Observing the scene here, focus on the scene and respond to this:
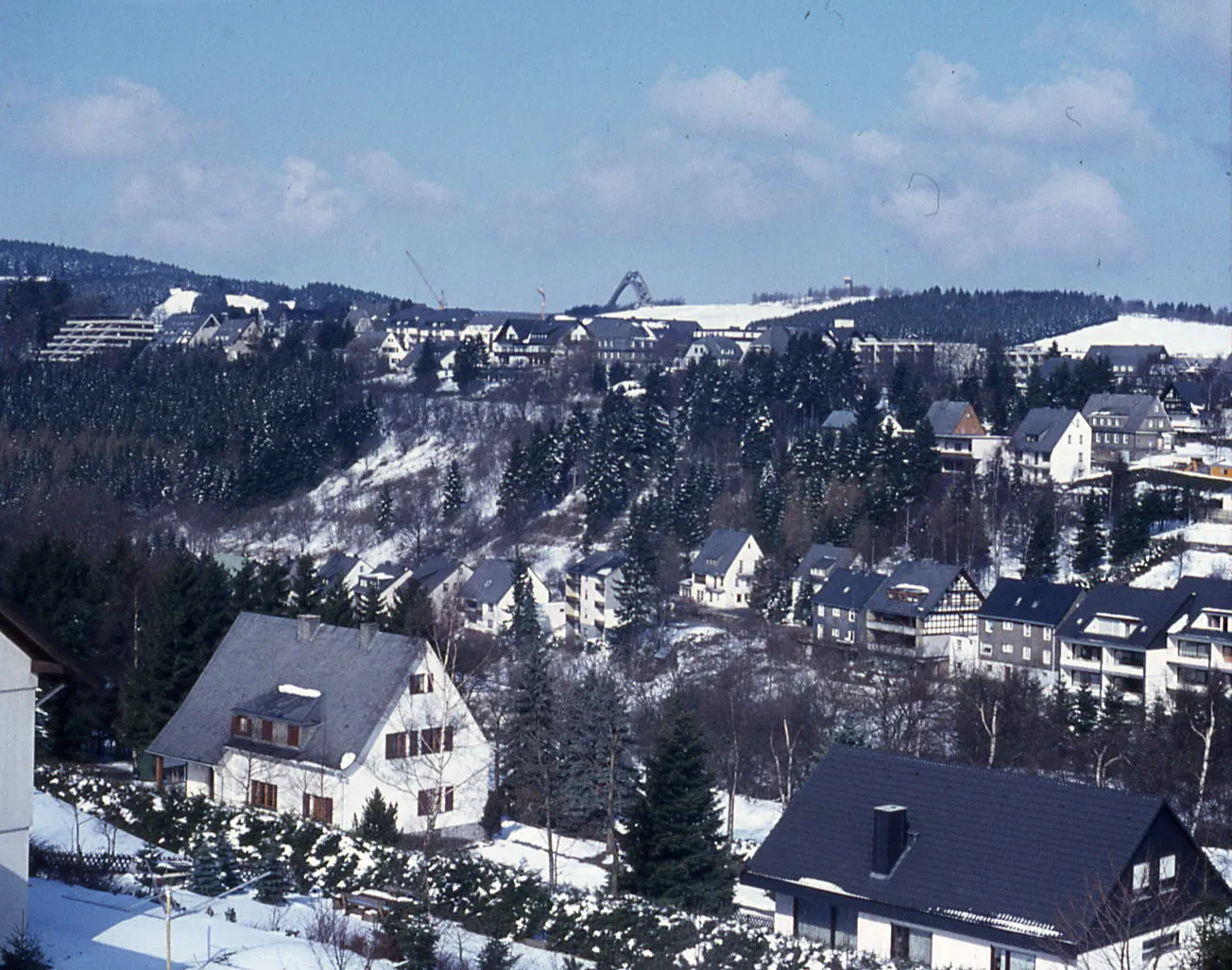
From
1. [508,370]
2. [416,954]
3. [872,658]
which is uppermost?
[508,370]

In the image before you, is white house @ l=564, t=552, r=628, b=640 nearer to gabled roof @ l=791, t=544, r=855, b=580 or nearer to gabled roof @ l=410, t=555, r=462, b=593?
gabled roof @ l=410, t=555, r=462, b=593

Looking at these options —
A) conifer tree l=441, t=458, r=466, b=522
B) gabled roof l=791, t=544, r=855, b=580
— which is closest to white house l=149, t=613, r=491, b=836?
gabled roof l=791, t=544, r=855, b=580

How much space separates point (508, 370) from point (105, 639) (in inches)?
2179

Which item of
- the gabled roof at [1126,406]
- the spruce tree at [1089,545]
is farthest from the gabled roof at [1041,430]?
the spruce tree at [1089,545]

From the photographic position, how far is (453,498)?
217 feet

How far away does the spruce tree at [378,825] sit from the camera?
2066cm

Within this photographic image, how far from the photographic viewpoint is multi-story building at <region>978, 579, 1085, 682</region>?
4288 centimetres

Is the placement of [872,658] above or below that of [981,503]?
below

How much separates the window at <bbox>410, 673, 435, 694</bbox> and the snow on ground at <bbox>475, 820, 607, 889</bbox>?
241 cm

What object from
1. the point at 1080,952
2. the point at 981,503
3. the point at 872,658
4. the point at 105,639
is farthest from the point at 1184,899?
the point at 981,503

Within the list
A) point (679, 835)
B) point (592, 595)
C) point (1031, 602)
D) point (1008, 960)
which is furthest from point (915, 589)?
point (1008, 960)

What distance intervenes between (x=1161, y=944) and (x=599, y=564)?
3832 centimetres

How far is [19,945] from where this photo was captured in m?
11.3

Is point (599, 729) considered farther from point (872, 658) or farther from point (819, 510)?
point (819, 510)
